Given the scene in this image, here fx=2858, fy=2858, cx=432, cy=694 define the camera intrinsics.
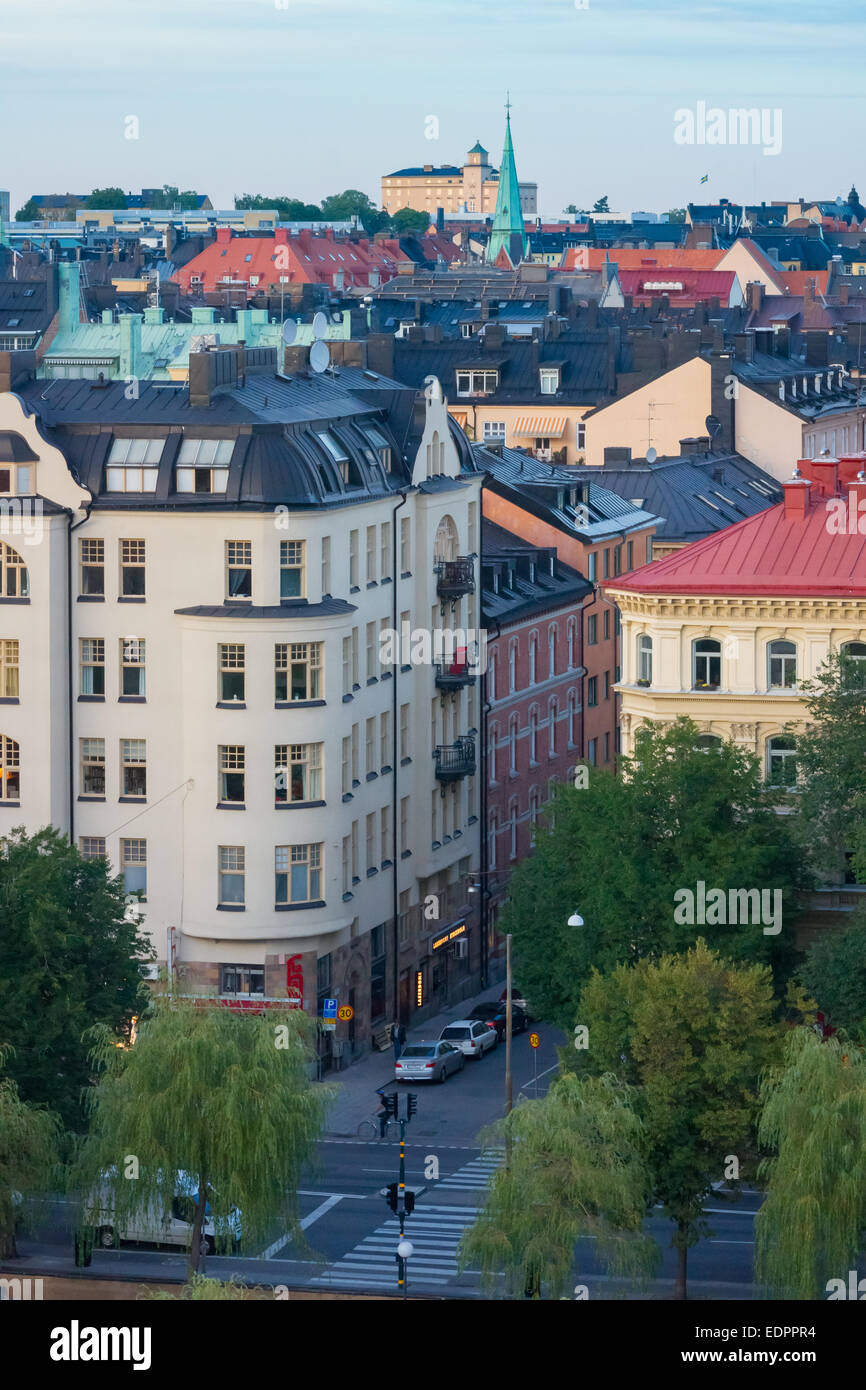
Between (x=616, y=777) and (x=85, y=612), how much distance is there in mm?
14644

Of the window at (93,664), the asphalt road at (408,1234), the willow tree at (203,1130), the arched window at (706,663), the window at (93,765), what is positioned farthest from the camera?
the window at (93,765)

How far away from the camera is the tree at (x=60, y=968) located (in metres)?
59.9

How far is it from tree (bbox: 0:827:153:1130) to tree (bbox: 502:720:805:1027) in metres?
10.4

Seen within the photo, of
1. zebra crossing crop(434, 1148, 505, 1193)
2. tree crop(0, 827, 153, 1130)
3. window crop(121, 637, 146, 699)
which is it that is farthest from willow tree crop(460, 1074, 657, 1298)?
window crop(121, 637, 146, 699)

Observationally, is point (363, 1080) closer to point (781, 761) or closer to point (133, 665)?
point (133, 665)

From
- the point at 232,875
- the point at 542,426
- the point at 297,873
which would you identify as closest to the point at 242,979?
the point at 232,875

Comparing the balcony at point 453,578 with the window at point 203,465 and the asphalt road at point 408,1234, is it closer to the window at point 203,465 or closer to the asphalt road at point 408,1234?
the window at point 203,465

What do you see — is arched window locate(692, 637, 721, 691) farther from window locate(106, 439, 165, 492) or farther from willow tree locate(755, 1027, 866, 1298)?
willow tree locate(755, 1027, 866, 1298)

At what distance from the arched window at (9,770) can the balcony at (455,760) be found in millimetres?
13448

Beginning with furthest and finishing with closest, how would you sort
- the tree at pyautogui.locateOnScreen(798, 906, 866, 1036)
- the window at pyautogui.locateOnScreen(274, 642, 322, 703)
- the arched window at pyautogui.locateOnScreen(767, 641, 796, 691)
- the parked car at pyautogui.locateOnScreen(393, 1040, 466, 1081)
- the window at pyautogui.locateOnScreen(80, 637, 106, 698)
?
1. the window at pyautogui.locateOnScreen(80, 637, 106, 698)
2. the parked car at pyautogui.locateOnScreen(393, 1040, 466, 1081)
3. the window at pyautogui.locateOnScreen(274, 642, 322, 703)
4. the arched window at pyautogui.locateOnScreen(767, 641, 796, 691)
5. the tree at pyautogui.locateOnScreen(798, 906, 866, 1036)

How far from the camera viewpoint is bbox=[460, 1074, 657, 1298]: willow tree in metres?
51.2

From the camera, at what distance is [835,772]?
64.8 meters

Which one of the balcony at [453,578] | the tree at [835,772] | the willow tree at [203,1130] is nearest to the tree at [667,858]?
the tree at [835,772]

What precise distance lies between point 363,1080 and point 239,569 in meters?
13.6
